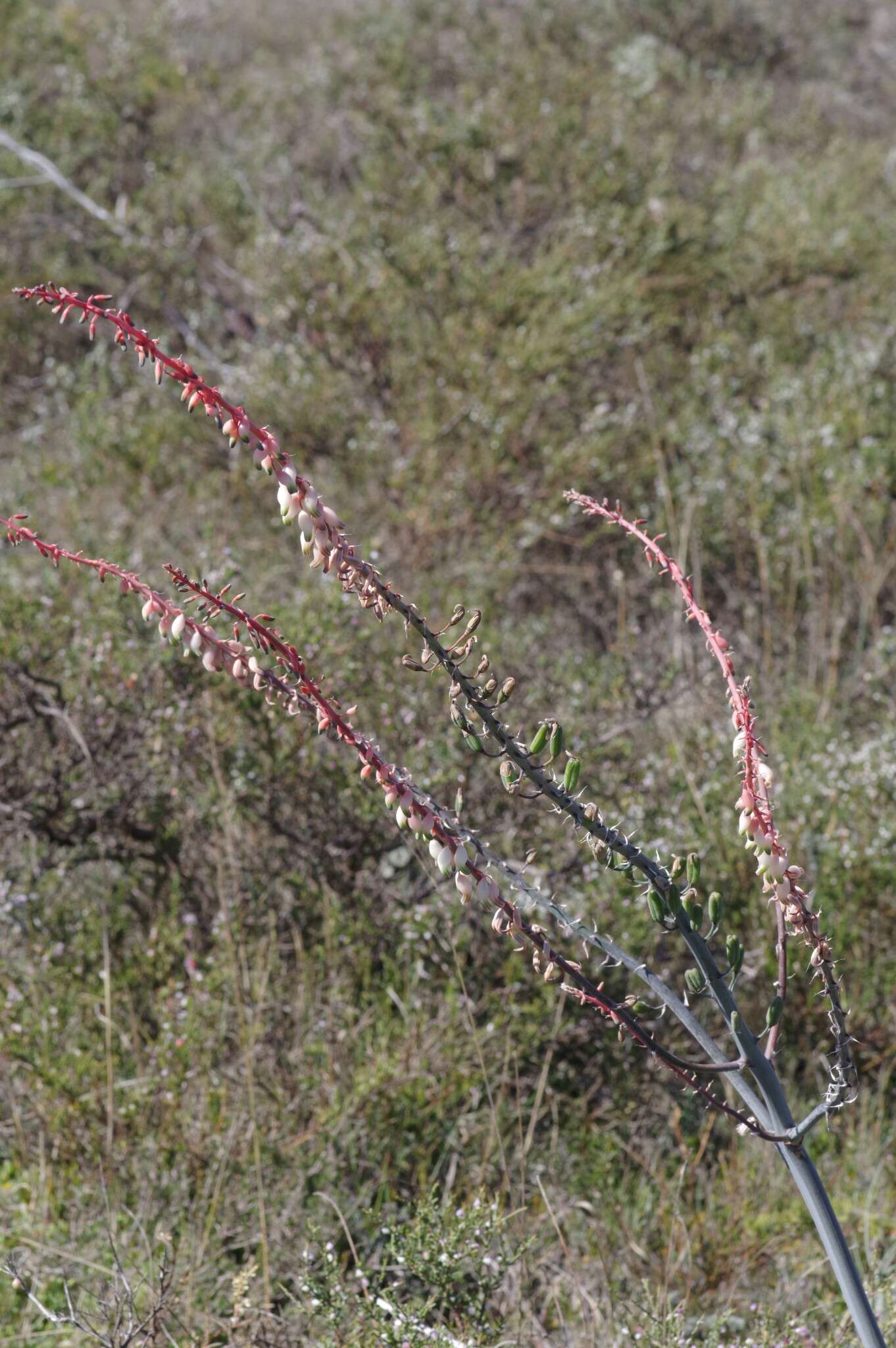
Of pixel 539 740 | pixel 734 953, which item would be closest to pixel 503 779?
pixel 539 740

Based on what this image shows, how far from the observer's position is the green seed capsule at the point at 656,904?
3.81 ft

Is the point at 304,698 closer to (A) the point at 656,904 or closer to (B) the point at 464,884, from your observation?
(B) the point at 464,884

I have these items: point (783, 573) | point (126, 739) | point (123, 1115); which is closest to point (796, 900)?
point (123, 1115)

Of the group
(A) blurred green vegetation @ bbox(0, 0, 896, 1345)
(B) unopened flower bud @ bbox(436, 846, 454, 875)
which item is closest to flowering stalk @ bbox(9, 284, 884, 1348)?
(B) unopened flower bud @ bbox(436, 846, 454, 875)

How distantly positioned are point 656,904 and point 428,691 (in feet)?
6.26

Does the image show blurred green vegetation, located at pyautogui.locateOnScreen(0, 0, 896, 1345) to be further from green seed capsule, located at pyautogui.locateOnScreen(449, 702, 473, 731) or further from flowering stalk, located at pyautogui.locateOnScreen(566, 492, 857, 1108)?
green seed capsule, located at pyautogui.locateOnScreen(449, 702, 473, 731)

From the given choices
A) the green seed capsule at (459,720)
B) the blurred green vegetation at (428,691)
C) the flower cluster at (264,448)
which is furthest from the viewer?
the blurred green vegetation at (428,691)

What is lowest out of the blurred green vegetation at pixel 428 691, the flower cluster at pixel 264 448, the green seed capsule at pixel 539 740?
the blurred green vegetation at pixel 428 691

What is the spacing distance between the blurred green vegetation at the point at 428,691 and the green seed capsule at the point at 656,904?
0.74 metres

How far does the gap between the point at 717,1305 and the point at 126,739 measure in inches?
71.2

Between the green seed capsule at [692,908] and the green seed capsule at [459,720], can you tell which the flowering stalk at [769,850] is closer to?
the green seed capsule at [692,908]

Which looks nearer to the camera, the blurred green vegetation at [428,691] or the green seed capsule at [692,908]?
the green seed capsule at [692,908]

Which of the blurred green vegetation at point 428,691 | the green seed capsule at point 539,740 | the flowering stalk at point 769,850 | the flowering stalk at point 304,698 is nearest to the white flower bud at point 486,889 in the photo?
the flowering stalk at point 304,698

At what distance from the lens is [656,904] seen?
117 cm
